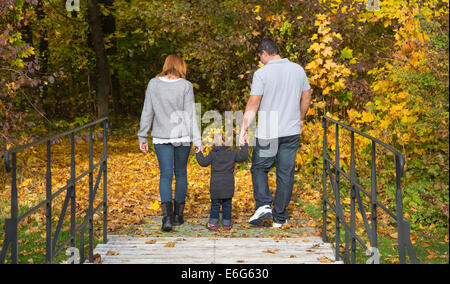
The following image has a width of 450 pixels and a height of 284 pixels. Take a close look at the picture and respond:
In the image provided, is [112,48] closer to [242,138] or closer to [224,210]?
[224,210]

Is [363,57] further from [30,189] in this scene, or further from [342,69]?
[30,189]

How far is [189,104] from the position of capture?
5.85 metres

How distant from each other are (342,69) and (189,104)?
350 centimetres

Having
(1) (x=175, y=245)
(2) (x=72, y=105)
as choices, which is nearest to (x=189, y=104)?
(1) (x=175, y=245)

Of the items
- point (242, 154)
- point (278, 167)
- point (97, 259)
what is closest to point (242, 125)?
point (242, 154)

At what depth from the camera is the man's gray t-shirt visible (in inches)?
229

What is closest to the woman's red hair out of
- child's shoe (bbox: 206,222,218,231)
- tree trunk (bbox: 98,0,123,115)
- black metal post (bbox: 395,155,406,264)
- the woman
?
the woman

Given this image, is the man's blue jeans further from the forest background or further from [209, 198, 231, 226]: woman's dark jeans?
the forest background

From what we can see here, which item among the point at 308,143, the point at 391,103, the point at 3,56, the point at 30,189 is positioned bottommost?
the point at 30,189

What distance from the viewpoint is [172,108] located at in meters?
5.81

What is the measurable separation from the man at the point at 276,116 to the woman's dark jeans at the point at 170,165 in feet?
2.10

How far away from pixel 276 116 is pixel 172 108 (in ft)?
3.43

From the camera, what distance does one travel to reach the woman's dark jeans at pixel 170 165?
19.2 feet

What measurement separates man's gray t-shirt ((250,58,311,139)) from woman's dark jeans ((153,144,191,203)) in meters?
0.84
